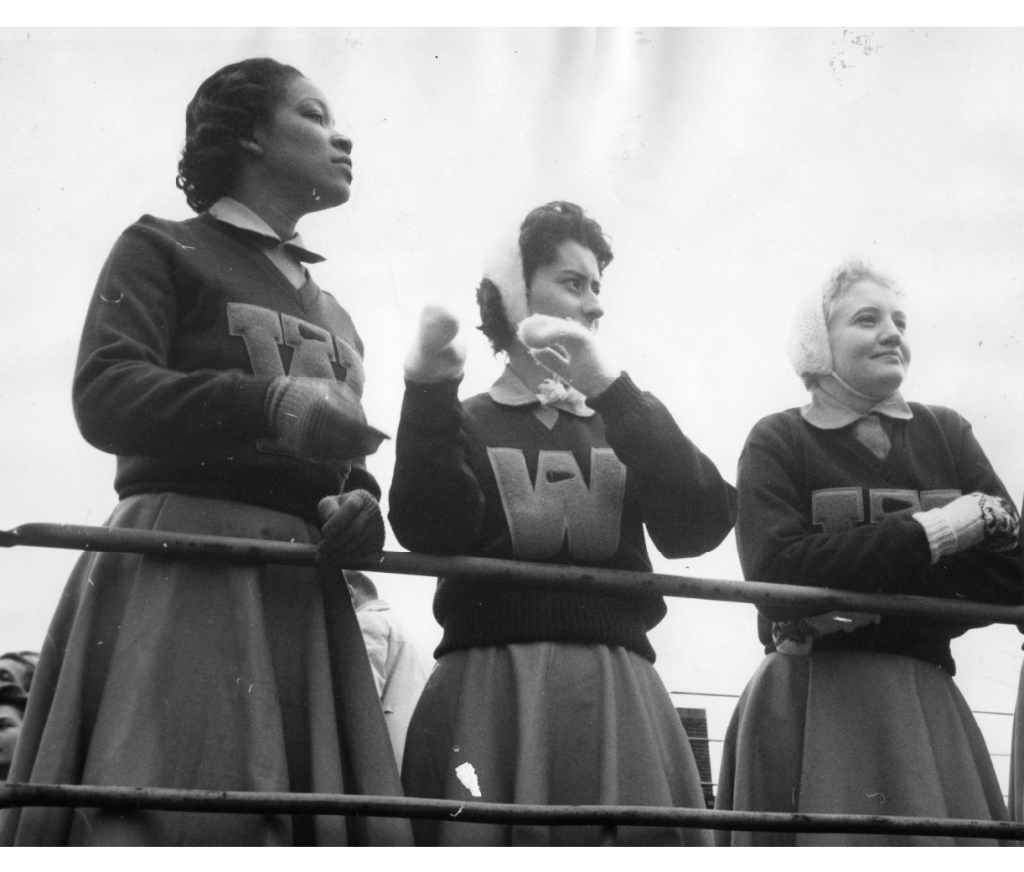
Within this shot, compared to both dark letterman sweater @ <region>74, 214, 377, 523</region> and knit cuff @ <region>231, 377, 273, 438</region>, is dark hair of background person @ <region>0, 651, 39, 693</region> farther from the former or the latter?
knit cuff @ <region>231, 377, 273, 438</region>

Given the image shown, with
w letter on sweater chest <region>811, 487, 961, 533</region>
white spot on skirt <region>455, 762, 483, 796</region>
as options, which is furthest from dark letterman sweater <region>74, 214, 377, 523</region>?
w letter on sweater chest <region>811, 487, 961, 533</region>

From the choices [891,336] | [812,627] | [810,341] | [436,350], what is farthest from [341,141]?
[812,627]

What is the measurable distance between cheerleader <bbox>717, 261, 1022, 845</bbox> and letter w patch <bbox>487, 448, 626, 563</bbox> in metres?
0.29

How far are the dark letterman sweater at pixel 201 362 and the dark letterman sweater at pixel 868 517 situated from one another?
0.74 meters

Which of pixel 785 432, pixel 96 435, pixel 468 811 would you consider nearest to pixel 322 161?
pixel 96 435

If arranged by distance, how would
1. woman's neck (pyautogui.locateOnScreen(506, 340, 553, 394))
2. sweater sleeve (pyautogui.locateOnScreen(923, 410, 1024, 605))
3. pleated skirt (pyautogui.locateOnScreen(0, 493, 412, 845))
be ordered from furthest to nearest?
woman's neck (pyautogui.locateOnScreen(506, 340, 553, 394))
sweater sleeve (pyautogui.locateOnScreen(923, 410, 1024, 605))
pleated skirt (pyautogui.locateOnScreen(0, 493, 412, 845))

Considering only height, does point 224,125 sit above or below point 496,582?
above

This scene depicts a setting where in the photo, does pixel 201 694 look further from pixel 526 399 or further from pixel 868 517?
pixel 868 517

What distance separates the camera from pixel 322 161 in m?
2.74

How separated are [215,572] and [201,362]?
373 mm

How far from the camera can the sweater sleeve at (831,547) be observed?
103 inches

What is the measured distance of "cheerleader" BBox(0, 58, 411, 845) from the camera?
7.09 feet

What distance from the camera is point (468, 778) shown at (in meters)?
2.38
